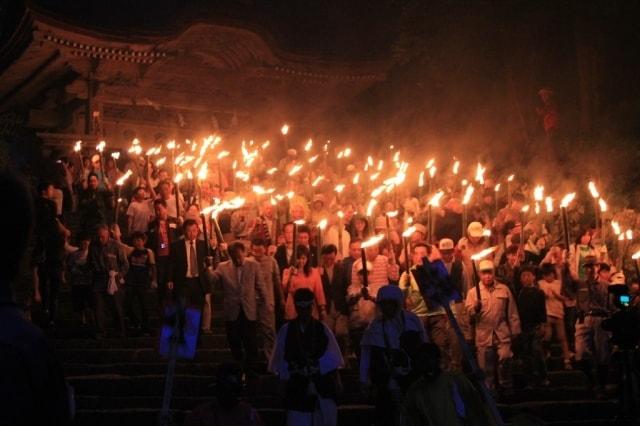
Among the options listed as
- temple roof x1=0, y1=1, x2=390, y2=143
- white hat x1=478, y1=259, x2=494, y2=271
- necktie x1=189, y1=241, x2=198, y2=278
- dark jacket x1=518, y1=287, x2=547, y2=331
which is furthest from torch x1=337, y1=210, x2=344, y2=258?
temple roof x1=0, y1=1, x2=390, y2=143

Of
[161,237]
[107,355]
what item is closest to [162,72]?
[161,237]

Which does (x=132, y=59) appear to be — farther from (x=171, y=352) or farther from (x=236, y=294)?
(x=171, y=352)

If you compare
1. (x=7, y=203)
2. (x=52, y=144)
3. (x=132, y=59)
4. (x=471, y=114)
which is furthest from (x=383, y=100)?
(x=7, y=203)

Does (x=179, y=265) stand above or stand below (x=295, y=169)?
below

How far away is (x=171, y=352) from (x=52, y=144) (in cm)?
1599

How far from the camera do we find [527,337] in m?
10.2

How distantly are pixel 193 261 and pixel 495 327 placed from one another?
426cm

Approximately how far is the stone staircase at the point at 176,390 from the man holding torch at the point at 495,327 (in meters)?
0.47

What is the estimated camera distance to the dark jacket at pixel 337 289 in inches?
412

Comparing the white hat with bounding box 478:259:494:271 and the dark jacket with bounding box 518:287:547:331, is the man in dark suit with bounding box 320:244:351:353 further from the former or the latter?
the dark jacket with bounding box 518:287:547:331

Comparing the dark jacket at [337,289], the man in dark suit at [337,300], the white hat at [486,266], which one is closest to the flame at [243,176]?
the man in dark suit at [337,300]

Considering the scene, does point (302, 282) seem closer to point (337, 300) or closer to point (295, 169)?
point (337, 300)

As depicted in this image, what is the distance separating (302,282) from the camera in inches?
408

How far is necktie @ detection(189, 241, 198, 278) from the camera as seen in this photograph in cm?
1079
